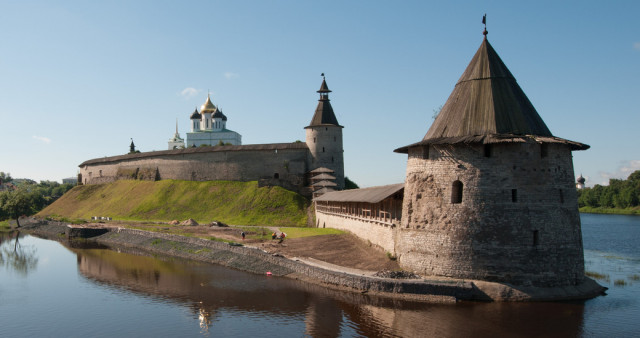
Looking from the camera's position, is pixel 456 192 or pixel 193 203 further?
pixel 193 203

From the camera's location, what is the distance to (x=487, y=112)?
69.9ft

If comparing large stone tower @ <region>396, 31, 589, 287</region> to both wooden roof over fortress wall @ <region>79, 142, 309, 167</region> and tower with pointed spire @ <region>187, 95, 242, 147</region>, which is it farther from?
tower with pointed spire @ <region>187, 95, 242, 147</region>

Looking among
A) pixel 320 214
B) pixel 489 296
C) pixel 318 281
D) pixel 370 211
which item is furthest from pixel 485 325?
pixel 320 214

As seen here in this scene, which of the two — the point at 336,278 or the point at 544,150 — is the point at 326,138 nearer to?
the point at 336,278

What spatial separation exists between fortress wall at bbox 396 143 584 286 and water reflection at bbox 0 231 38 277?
24369 millimetres

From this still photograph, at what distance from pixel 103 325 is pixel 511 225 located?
15.7m

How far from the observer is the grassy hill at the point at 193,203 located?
48.6 metres

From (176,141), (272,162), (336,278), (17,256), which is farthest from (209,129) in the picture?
(336,278)

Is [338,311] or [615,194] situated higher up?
[615,194]

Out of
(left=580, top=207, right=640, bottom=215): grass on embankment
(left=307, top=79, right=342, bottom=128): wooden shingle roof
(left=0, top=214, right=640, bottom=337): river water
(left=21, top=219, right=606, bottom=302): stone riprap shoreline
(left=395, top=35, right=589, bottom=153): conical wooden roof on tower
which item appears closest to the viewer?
(left=0, top=214, right=640, bottom=337): river water

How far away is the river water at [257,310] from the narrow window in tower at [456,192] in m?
4.14

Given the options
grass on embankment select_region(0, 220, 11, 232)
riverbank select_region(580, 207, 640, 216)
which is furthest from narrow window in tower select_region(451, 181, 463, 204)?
riverbank select_region(580, 207, 640, 216)

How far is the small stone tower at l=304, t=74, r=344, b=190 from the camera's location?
2088 inches

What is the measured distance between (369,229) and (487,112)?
969 centimetres
